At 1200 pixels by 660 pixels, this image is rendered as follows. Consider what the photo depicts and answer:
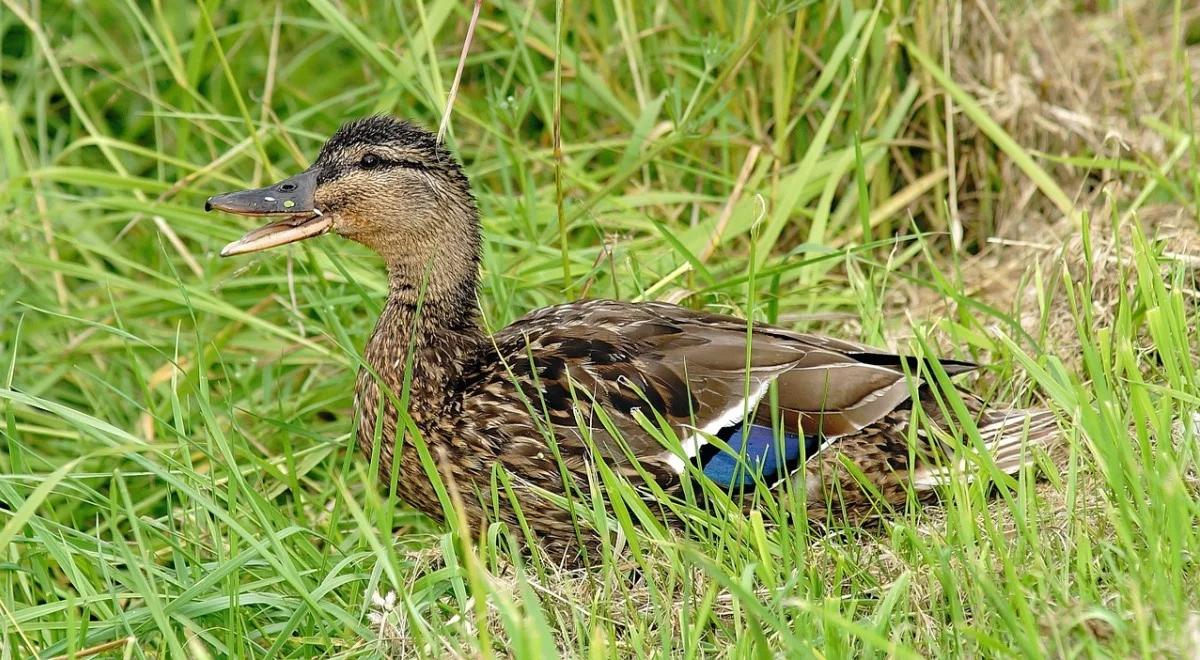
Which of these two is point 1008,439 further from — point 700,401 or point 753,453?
point 700,401

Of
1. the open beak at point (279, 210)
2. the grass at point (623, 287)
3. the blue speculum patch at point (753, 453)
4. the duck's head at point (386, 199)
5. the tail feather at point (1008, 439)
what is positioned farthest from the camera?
the duck's head at point (386, 199)

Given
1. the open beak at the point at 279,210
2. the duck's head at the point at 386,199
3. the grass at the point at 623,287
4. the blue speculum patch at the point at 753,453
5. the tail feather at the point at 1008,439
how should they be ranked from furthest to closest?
the duck's head at the point at 386,199 < the open beak at the point at 279,210 < the blue speculum patch at the point at 753,453 < the tail feather at the point at 1008,439 < the grass at the point at 623,287

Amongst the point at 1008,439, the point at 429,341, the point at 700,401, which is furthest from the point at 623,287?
the point at 1008,439

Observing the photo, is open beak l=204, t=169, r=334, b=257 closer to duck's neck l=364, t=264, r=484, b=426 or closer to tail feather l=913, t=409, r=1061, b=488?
duck's neck l=364, t=264, r=484, b=426

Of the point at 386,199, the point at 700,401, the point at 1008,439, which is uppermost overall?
the point at 386,199

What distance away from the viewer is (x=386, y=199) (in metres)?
3.74

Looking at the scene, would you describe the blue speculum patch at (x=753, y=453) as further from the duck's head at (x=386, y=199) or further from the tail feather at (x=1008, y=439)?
the duck's head at (x=386, y=199)

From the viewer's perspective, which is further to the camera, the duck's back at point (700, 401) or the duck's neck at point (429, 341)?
the duck's neck at point (429, 341)

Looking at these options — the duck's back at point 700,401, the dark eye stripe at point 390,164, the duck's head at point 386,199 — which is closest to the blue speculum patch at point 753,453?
the duck's back at point 700,401

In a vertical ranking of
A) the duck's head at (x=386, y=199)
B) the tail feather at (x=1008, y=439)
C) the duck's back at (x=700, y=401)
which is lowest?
the tail feather at (x=1008, y=439)

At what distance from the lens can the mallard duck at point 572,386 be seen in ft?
11.0

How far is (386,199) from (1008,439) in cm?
157

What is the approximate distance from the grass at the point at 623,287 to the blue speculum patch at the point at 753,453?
0.16 meters

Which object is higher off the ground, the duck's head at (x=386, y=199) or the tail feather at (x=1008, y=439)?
the duck's head at (x=386, y=199)
